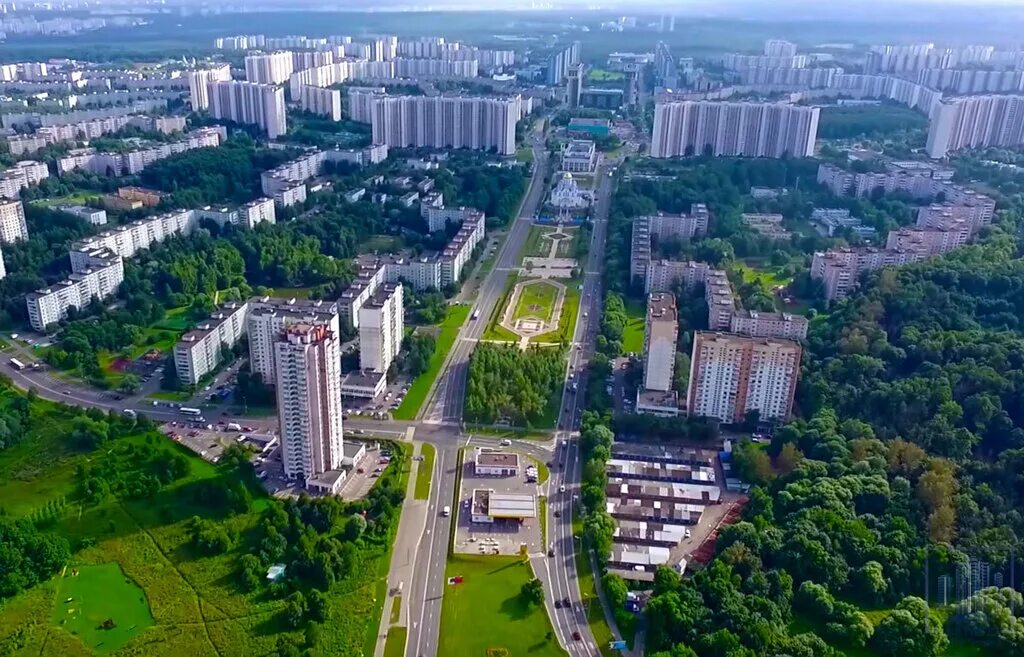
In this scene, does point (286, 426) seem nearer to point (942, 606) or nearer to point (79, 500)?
point (79, 500)

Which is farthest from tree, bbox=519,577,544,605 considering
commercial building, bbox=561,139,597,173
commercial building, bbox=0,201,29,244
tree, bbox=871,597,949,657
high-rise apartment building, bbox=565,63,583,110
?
high-rise apartment building, bbox=565,63,583,110

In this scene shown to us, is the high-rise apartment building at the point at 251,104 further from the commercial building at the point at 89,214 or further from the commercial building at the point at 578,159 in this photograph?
the commercial building at the point at 89,214

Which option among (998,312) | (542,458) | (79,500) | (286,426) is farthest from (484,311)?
(998,312)

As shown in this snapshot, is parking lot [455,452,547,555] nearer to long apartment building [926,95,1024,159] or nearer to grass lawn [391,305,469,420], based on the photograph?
grass lawn [391,305,469,420]

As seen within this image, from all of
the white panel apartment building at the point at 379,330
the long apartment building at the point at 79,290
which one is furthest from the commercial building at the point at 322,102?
the white panel apartment building at the point at 379,330

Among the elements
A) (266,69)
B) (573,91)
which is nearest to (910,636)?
(573,91)
